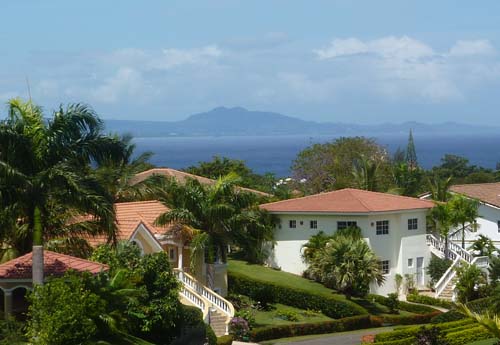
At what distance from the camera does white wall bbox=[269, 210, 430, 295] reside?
53.6 meters

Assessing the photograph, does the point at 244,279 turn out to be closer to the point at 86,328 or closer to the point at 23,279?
the point at 23,279

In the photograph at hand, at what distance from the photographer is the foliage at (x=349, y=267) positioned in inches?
1938

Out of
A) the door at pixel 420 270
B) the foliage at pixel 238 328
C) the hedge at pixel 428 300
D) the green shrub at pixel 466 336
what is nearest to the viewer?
the green shrub at pixel 466 336

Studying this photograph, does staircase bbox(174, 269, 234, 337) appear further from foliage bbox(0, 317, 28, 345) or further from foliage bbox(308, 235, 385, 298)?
foliage bbox(0, 317, 28, 345)

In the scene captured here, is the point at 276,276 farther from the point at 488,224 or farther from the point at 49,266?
the point at 49,266

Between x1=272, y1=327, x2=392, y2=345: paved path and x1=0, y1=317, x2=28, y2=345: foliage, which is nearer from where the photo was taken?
x1=0, y1=317, x2=28, y2=345: foliage

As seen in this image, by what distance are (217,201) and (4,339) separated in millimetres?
19930

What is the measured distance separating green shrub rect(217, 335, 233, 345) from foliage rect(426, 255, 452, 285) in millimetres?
19657

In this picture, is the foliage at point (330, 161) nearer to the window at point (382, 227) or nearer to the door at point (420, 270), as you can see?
the door at point (420, 270)

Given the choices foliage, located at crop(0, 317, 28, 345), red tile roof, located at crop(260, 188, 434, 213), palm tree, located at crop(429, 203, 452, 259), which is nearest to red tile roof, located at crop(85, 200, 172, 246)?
red tile roof, located at crop(260, 188, 434, 213)

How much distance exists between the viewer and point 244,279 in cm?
4841

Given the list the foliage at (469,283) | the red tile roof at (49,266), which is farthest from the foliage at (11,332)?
the foliage at (469,283)

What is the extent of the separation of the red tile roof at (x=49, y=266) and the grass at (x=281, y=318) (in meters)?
13.0

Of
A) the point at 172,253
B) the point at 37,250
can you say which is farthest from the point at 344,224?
the point at 37,250
